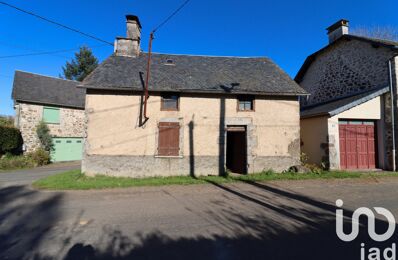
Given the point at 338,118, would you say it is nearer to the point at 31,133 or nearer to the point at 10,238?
the point at 10,238

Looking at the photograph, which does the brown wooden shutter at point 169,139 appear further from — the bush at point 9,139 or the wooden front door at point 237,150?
the bush at point 9,139

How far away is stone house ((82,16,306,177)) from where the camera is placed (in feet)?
35.2

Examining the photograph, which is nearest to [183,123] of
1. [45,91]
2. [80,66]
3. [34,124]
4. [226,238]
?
[226,238]

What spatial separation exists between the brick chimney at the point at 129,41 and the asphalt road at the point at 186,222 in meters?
8.85

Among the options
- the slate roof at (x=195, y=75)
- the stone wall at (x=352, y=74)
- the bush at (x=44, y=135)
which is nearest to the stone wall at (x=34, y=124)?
the bush at (x=44, y=135)

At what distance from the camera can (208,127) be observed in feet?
36.7

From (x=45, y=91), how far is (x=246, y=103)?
18.7m

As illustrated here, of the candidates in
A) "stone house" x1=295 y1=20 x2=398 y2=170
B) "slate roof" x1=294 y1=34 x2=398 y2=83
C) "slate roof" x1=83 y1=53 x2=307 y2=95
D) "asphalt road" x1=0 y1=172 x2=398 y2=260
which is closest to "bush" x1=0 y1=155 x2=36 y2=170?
"asphalt road" x1=0 y1=172 x2=398 y2=260

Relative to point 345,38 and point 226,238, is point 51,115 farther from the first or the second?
point 345,38

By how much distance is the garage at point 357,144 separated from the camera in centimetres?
1197

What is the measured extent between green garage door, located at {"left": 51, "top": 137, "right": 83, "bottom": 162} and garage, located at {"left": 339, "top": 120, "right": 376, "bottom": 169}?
21395 millimetres

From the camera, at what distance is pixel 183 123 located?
11.1 m

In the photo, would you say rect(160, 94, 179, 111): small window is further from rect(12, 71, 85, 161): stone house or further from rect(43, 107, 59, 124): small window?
rect(43, 107, 59, 124): small window

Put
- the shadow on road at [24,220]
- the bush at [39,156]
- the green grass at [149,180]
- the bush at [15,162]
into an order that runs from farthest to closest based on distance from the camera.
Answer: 1. the bush at [39,156]
2. the bush at [15,162]
3. the green grass at [149,180]
4. the shadow on road at [24,220]
